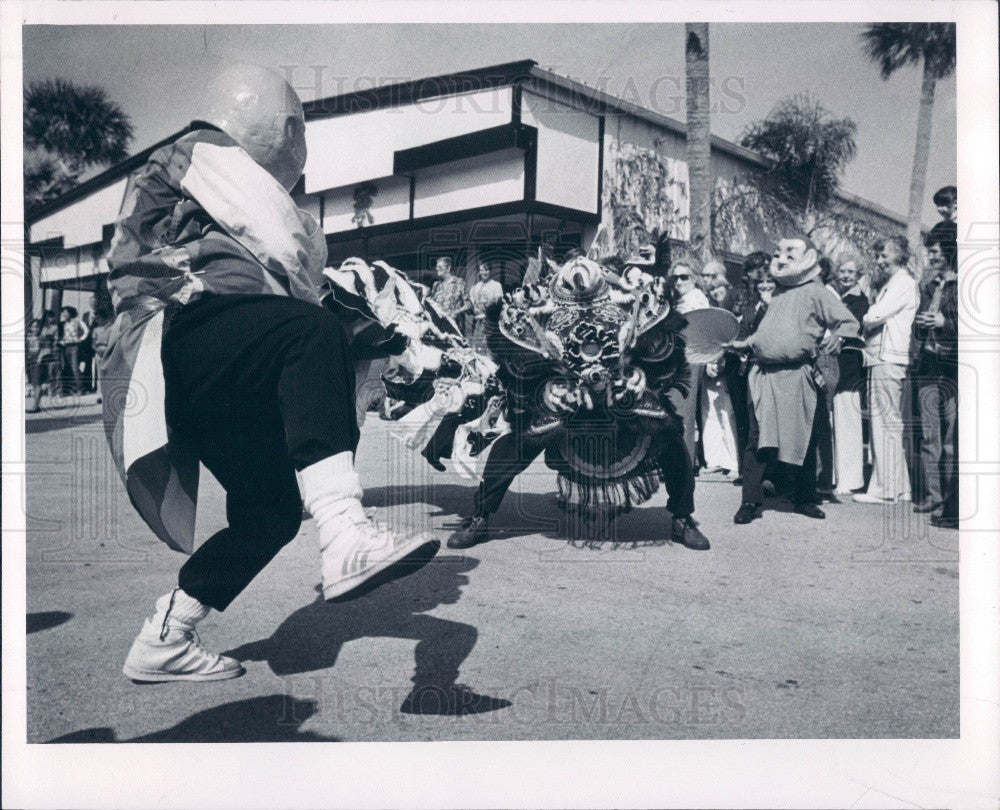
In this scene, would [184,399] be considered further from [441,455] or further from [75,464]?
[441,455]

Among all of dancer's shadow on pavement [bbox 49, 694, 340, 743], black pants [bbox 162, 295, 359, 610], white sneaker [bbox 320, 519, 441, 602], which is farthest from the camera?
dancer's shadow on pavement [bbox 49, 694, 340, 743]

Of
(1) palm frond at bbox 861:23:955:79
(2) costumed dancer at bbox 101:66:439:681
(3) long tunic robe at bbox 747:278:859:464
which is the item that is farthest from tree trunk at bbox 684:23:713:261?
(2) costumed dancer at bbox 101:66:439:681

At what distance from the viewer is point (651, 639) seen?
142 inches

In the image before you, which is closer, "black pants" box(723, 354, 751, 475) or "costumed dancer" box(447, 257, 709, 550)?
"costumed dancer" box(447, 257, 709, 550)

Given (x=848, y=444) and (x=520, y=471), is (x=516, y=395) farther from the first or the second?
(x=848, y=444)

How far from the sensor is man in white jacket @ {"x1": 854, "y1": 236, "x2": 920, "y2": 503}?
3871mm

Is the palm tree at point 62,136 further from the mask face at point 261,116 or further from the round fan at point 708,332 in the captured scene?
the round fan at point 708,332

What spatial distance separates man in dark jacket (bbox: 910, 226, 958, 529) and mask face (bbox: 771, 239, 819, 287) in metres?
0.47

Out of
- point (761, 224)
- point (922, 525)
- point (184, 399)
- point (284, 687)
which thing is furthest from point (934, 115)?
point (284, 687)

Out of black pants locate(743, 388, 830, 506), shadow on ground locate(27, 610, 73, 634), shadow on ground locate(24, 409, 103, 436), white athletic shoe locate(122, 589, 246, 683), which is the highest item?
shadow on ground locate(24, 409, 103, 436)

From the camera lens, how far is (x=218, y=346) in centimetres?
323

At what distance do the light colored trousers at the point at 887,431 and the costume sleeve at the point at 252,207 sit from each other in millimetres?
2443

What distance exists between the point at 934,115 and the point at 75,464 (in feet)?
12.4

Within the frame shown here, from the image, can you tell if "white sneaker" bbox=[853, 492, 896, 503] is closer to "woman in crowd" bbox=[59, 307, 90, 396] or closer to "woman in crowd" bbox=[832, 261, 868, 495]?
"woman in crowd" bbox=[832, 261, 868, 495]
